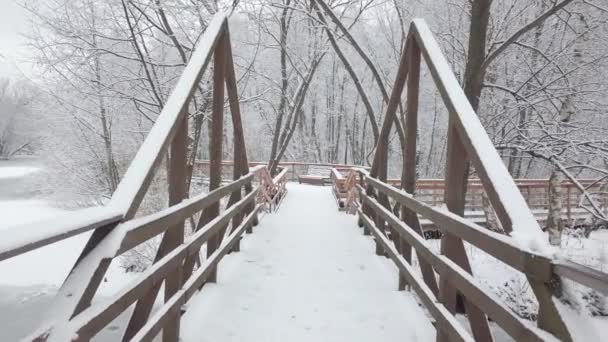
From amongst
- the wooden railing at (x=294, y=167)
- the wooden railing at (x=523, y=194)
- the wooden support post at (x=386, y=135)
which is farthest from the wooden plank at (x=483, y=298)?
the wooden railing at (x=294, y=167)

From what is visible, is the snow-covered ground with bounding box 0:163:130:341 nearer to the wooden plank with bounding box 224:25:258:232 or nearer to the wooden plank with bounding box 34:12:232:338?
the wooden plank with bounding box 224:25:258:232

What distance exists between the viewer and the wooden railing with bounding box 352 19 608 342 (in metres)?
1.33

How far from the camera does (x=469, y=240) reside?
1956 mm

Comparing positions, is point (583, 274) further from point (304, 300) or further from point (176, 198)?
point (304, 300)

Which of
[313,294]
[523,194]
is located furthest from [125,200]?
[523,194]

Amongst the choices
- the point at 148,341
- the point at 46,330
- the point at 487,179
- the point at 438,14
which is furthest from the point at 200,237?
the point at 438,14

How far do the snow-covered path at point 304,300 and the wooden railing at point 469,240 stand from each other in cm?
33

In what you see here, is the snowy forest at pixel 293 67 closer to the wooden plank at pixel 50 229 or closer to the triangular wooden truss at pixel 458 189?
the triangular wooden truss at pixel 458 189

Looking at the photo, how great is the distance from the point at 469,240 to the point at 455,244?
0.45m

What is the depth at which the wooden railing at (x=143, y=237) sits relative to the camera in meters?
1.24

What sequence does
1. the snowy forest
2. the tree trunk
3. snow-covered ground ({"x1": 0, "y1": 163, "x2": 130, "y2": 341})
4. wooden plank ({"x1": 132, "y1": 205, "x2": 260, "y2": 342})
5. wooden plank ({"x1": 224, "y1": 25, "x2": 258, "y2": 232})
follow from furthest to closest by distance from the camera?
the tree trunk
snow-covered ground ({"x1": 0, "y1": 163, "x2": 130, "y2": 341})
the snowy forest
wooden plank ({"x1": 224, "y1": 25, "x2": 258, "y2": 232})
wooden plank ({"x1": 132, "y1": 205, "x2": 260, "y2": 342})

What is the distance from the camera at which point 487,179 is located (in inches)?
76.9

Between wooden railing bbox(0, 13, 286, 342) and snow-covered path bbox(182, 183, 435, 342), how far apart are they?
32 centimetres

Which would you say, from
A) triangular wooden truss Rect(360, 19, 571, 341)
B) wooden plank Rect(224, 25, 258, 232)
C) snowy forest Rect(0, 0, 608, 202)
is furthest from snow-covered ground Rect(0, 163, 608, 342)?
snowy forest Rect(0, 0, 608, 202)
